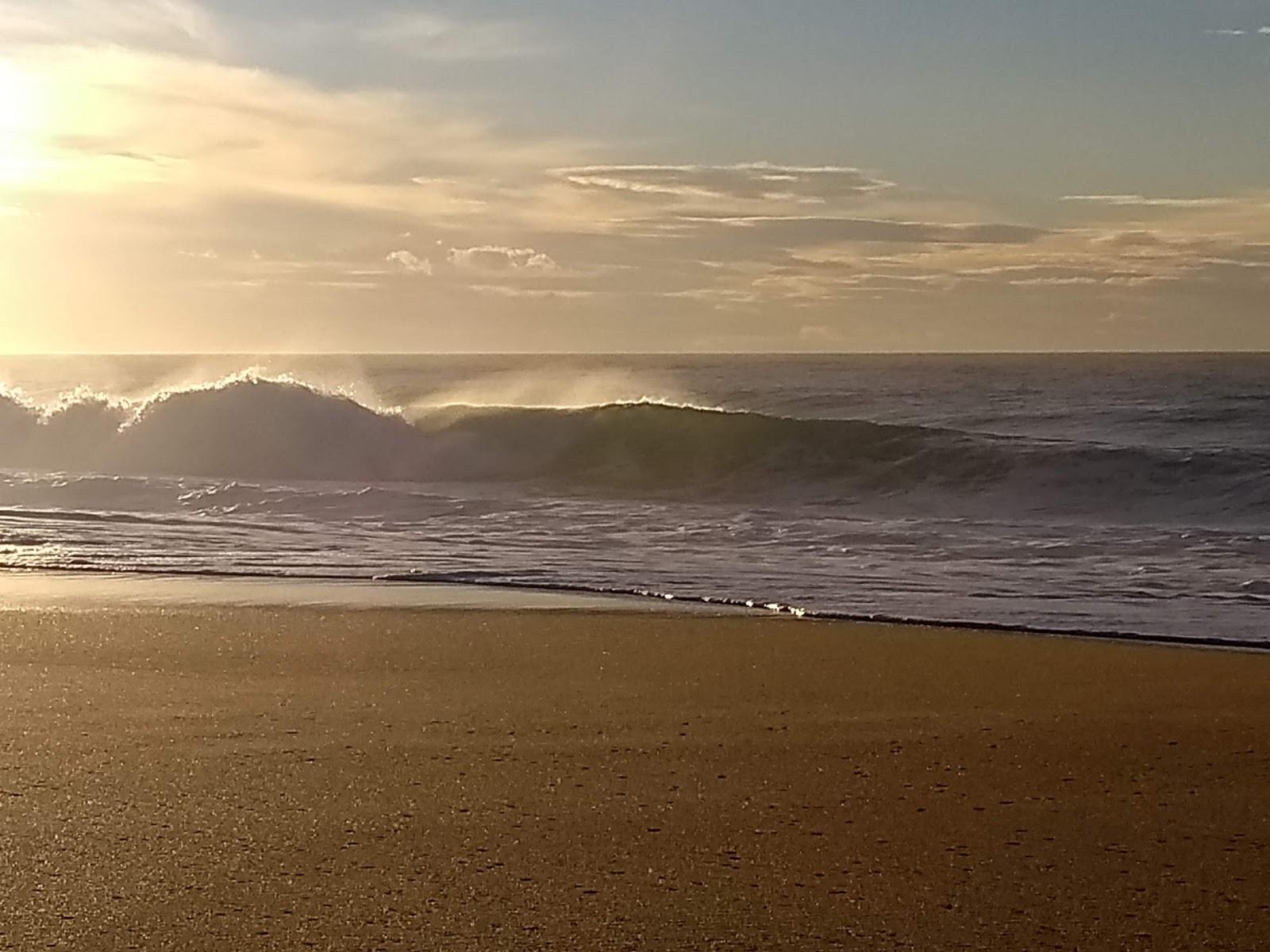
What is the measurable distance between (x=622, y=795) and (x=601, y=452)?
21.6m

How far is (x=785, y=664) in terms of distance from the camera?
299 inches

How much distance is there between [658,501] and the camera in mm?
21219

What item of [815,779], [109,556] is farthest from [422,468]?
[815,779]

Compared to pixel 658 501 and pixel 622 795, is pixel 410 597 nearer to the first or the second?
pixel 622 795

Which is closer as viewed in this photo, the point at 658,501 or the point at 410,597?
the point at 410,597

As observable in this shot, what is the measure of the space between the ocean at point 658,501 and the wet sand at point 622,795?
8.74 ft

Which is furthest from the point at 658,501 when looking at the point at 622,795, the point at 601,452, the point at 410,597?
the point at 622,795

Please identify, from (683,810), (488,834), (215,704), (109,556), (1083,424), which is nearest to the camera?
(488,834)

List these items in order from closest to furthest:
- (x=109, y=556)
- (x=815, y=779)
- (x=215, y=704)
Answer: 1. (x=815, y=779)
2. (x=215, y=704)
3. (x=109, y=556)

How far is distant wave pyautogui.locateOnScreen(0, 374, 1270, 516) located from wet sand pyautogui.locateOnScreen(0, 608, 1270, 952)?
13.8 metres

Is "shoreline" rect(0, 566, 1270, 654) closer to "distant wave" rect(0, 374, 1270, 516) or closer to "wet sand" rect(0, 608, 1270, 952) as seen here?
"wet sand" rect(0, 608, 1270, 952)

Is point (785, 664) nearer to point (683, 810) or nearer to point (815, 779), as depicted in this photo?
point (815, 779)

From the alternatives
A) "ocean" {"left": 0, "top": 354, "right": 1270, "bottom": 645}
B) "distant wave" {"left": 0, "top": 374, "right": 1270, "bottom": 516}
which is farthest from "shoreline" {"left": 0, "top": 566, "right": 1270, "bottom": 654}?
"distant wave" {"left": 0, "top": 374, "right": 1270, "bottom": 516}

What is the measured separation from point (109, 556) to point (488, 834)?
8398 mm
